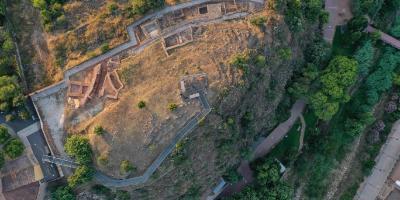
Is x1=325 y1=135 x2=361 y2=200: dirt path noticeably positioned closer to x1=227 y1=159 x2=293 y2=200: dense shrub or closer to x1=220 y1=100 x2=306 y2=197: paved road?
x1=227 y1=159 x2=293 y2=200: dense shrub

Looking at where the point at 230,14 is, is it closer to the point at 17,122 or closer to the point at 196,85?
the point at 196,85

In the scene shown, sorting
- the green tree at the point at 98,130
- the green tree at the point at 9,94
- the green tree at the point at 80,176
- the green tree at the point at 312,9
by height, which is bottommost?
the green tree at the point at 80,176

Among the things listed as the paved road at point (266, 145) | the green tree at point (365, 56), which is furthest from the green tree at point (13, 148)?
the green tree at point (365, 56)

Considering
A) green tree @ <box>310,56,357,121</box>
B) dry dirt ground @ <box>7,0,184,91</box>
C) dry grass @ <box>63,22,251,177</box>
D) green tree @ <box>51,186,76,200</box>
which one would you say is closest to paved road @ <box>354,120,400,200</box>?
green tree @ <box>310,56,357,121</box>

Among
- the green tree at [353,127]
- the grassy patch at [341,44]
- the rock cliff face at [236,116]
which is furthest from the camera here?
the grassy patch at [341,44]

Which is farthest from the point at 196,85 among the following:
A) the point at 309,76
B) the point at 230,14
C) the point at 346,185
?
the point at 346,185

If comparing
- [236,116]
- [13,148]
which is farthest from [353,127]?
[13,148]

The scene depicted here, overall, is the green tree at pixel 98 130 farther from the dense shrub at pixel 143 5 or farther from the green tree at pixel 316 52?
the green tree at pixel 316 52
